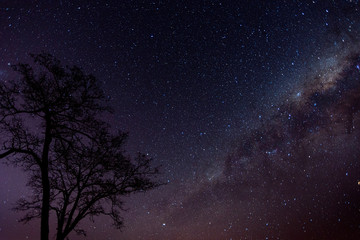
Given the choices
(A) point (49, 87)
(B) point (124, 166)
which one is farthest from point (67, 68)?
(B) point (124, 166)

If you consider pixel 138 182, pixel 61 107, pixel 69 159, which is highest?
pixel 61 107

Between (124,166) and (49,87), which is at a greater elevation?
(49,87)

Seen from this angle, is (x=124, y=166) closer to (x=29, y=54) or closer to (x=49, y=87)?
(x=49, y=87)

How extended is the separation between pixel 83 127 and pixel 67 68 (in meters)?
2.11

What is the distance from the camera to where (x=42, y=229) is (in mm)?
6402

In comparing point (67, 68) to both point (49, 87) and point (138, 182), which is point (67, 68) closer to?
point (49, 87)

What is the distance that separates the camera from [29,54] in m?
7.20

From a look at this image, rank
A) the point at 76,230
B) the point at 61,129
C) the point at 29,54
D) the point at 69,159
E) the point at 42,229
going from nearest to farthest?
the point at 42,229 < the point at 29,54 < the point at 61,129 < the point at 69,159 < the point at 76,230

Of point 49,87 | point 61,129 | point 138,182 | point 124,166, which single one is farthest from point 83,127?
point 138,182

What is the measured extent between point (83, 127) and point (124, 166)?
7.71 feet

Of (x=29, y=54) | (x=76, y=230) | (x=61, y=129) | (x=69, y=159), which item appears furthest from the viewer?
(x=76, y=230)

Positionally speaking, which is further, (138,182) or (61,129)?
(138,182)

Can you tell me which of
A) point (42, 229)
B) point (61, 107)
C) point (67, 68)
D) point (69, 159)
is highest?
point (67, 68)

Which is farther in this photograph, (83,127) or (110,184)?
(110,184)
